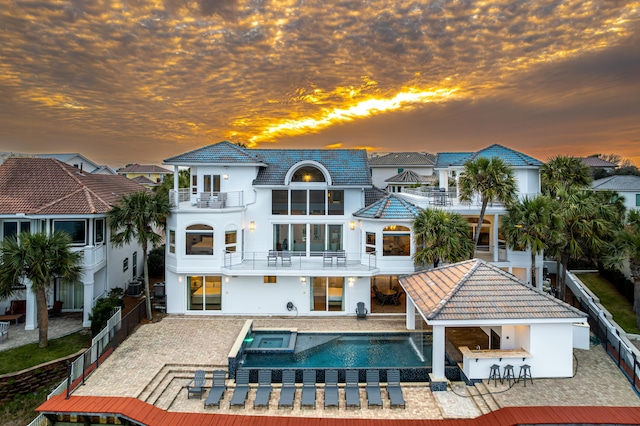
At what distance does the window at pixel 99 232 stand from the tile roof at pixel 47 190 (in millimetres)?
1071

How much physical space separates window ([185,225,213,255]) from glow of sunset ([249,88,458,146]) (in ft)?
55.1

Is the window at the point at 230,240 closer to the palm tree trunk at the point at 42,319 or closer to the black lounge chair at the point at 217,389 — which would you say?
the black lounge chair at the point at 217,389

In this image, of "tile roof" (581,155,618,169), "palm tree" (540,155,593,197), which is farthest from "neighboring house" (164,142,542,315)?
"tile roof" (581,155,618,169)

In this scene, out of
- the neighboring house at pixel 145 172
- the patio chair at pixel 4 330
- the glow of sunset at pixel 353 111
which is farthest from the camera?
the neighboring house at pixel 145 172

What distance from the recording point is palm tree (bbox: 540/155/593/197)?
21.9m

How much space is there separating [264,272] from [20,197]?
14424mm

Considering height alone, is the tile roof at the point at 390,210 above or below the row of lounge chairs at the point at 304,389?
above

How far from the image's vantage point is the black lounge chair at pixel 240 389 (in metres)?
11.4

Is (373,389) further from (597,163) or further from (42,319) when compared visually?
(597,163)

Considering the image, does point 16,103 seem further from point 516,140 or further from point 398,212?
point 516,140

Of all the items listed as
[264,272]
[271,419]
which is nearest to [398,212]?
[264,272]

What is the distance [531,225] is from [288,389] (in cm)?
Answer: 1518

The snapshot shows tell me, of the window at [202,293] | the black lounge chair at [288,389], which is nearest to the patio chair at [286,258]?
the window at [202,293]

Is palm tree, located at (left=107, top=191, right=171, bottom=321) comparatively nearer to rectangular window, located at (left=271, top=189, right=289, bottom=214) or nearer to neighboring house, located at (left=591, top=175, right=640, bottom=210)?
rectangular window, located at (left=271, top=189, right=289, bottom=214)
